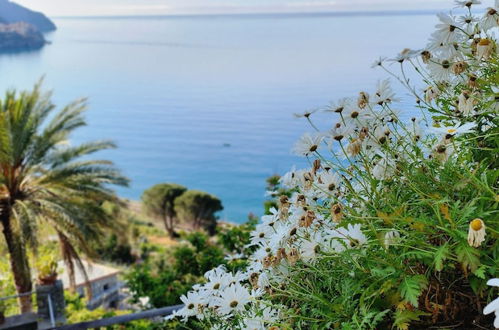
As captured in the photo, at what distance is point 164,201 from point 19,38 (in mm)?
45840

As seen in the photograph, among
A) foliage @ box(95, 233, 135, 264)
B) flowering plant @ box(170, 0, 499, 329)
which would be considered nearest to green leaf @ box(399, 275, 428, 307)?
flowering plant @ box(170, 0, 499, 329)

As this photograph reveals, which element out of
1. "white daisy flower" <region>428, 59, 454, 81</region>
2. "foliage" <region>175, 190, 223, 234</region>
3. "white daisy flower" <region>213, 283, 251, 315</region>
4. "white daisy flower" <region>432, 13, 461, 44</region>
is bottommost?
"foliage" <region>175, 190, 223, 234</region>

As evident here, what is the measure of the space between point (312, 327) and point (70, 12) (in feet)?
335

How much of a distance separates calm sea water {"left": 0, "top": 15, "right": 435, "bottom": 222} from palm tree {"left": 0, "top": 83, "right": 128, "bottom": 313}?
21.5 meters

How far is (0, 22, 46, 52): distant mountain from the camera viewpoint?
56531 millimetres

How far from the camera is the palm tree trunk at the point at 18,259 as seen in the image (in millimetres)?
6832

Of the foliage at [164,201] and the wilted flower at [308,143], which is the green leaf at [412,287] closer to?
the wilted flower at [308,143]

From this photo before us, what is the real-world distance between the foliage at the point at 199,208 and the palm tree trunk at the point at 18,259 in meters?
14.3

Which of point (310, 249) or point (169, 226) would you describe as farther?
point (169, 226)

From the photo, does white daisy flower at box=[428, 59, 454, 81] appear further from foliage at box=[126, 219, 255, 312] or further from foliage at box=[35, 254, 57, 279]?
foliage at box=[35, 254, 57, 279]

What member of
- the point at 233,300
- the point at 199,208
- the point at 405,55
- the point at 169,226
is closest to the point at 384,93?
the point at 405,55

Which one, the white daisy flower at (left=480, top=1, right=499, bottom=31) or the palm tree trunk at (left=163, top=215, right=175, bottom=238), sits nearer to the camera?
the white daisy flower at (left=480, top=1, right=499, bottom=31)

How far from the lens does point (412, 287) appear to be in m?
0.64

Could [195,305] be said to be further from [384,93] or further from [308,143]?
[384,93]
